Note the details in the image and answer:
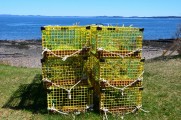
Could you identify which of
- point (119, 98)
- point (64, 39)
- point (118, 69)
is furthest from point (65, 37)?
point (119, 98)

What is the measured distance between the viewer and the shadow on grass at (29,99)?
10.8 meters

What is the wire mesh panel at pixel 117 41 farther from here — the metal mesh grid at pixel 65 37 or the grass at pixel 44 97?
the grass at pixel 44 97

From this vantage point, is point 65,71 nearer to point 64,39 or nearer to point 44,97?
point 64,39

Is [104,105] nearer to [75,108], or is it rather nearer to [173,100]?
[75,108]

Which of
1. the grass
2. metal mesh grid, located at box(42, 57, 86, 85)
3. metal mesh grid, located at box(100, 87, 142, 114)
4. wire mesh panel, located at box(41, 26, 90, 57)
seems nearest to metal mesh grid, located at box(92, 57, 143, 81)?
metal mesh grid, located at box(100, 87, 142, 114)

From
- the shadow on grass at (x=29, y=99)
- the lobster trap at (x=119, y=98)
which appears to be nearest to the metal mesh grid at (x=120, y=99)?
the lobster trap at (x=119, y=98)

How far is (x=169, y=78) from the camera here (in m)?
15.5

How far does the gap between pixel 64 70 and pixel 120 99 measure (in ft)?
5.71

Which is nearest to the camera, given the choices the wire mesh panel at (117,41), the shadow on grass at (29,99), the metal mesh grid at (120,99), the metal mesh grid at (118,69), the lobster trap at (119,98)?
the wire mesh panel at (117,41)

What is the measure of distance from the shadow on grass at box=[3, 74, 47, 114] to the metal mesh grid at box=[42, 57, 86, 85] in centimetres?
116

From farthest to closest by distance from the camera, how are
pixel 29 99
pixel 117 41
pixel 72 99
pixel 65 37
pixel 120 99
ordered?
pixel 29 99, pixel 120 99, pixel 72 99, pixel 117 41, pixel 65 37

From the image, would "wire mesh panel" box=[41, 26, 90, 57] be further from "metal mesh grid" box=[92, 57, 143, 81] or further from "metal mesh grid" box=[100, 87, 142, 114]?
"metal mesh grid" box=[100, 87, 142, 114]

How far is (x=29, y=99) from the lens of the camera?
1194cm

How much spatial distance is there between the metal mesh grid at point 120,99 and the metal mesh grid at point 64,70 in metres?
0.82
